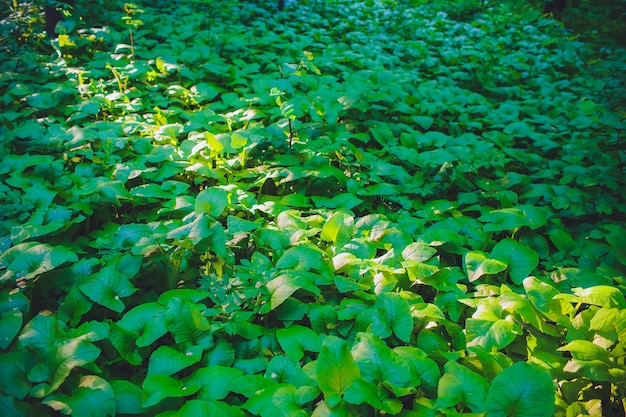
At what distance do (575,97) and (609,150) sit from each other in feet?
5.26

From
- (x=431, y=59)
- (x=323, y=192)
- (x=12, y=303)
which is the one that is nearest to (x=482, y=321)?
(x=323, y=192)

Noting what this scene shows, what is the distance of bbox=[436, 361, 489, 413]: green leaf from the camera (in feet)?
5.44

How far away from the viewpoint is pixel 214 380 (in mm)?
1767

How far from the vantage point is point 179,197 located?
9.21 feet

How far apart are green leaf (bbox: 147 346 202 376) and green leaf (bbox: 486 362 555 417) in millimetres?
1161

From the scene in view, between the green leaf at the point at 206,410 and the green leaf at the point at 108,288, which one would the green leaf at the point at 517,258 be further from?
the green leaf at the point at 108,288

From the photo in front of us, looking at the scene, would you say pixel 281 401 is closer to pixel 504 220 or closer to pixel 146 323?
pixel 146 323

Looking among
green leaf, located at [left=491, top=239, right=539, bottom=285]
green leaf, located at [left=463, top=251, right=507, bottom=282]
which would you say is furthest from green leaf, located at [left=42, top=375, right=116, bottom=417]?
green leaf, located at [left=491, top=239, right=539, bottom=285]

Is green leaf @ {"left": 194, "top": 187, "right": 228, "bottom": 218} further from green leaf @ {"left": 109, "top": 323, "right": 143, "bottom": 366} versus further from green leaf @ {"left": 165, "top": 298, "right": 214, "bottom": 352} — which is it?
green leaf @ {"left": 109, "top": 323, "right": 143, "bottom": 366}

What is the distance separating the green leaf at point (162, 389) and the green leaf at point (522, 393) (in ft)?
3.67

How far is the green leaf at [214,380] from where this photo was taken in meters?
1.71

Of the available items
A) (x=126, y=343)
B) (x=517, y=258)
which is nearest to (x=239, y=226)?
(x=126, y=343)

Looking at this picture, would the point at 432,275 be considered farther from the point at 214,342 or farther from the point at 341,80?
the point at 341,80

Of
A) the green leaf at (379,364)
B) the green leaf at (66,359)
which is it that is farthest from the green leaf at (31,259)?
the green leaf at (379,364)
